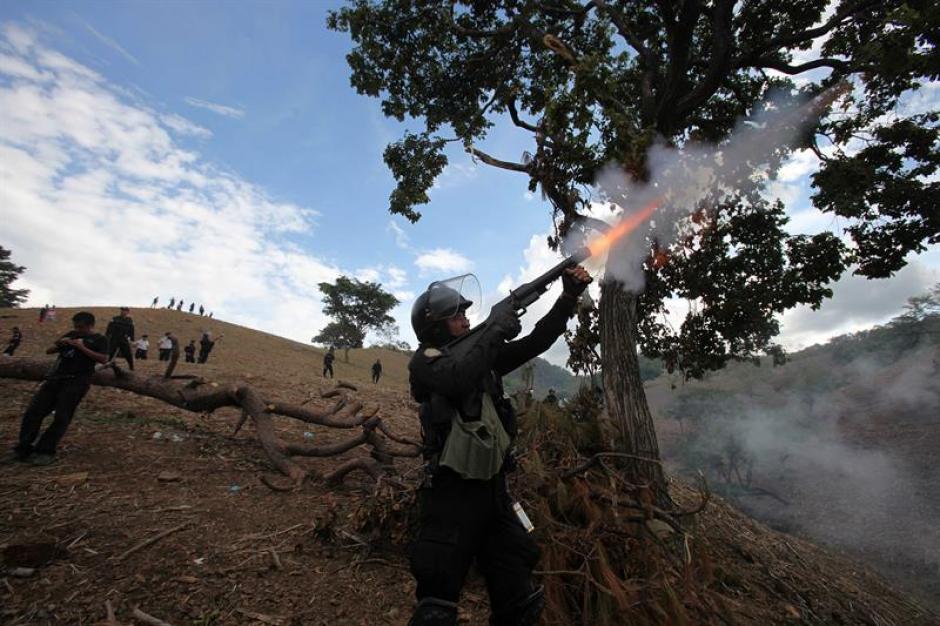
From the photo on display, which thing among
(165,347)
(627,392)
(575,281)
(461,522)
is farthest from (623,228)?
(165,347)

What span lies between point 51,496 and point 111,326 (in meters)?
9.28

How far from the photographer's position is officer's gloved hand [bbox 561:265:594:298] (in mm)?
2898

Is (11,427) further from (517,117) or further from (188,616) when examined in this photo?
(517,117)

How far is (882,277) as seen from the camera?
561 centimetres

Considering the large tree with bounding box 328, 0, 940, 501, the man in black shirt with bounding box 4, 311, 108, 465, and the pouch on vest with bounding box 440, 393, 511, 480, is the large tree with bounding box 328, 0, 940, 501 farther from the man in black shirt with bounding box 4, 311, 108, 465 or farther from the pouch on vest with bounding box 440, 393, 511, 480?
the man in black shirt with bounding box 4, 311, 108, 465

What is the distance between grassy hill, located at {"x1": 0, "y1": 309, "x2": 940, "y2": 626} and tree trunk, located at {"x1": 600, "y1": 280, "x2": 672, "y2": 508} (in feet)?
2.44

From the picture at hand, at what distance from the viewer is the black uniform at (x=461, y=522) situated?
2129mm

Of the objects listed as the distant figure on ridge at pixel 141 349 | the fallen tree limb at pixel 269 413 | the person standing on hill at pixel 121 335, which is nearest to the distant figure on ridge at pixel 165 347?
the distant figure on ridge at pixel 141 349

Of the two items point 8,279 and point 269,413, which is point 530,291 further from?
point 8,279

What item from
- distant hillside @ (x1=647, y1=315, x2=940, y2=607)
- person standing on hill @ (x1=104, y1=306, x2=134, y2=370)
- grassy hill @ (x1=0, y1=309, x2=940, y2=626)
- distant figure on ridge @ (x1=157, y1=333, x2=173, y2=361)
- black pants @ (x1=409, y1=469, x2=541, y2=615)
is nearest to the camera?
black pants @ (x1=409, y1=469, x2=541, y2=615)

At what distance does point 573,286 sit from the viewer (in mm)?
2930

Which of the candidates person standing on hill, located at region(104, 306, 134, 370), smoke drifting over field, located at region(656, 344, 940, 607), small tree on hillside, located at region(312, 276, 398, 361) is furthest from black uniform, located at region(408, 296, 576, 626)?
small tree on hillside, located at region(312, 276, 398, 361)

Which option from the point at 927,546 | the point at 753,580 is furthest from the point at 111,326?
the point at 927,546

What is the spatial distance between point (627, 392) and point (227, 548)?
4.31m
